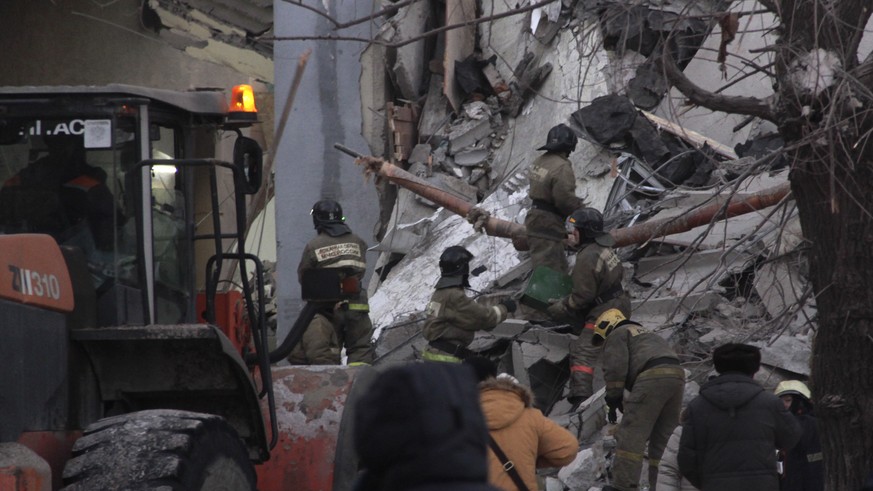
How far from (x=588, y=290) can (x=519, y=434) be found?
3.99 meters

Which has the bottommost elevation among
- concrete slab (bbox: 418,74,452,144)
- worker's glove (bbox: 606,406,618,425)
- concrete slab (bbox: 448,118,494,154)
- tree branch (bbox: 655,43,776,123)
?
worker's glove (bbox: 606,406,618,425)

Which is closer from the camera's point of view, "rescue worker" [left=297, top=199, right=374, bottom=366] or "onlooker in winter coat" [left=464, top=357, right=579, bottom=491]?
"onlooker in winter coat" [left=464, top=357, right=579, bottom=491]

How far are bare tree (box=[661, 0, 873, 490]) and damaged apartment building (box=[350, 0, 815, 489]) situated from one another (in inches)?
98.3

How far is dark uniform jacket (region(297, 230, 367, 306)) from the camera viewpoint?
8.92 m

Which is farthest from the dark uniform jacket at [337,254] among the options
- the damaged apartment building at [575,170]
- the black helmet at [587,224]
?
the black helmet at [587,224]

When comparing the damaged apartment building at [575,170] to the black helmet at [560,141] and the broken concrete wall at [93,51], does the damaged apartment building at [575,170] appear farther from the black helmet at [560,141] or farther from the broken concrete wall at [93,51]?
the broken concrete wall at [93,51]

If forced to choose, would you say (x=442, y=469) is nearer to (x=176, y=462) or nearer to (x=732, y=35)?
(x=176, y=462)

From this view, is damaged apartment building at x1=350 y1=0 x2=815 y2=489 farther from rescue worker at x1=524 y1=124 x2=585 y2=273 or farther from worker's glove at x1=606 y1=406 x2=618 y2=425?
rescue worker at x1=524 y1=124 x2=585 y2=273

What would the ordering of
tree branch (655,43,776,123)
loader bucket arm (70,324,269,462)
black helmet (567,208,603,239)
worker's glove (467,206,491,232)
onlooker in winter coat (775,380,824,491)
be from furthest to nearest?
worker's glove (467,206,491,232), black helmet (567,208,603,239), onlooker in winter coat (775,380,824,491), tree branch (655,43,776,123), loader bucket arm (70,324,269,462)

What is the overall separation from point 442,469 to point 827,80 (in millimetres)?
3317

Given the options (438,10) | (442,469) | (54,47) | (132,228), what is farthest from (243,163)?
(54,47)

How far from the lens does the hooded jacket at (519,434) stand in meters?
4.83

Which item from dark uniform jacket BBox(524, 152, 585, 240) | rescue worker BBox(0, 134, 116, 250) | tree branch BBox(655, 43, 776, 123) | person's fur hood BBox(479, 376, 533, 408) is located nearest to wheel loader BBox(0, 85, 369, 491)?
rescue worker BBox(0, 134, 116, 250)

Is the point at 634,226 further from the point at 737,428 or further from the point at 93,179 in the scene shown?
the point at 93,179
